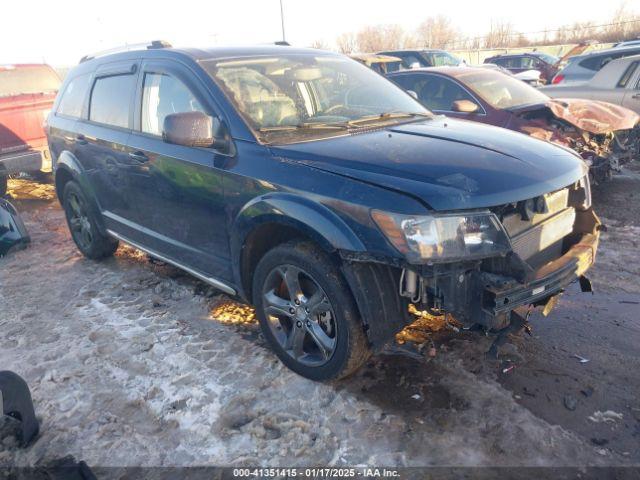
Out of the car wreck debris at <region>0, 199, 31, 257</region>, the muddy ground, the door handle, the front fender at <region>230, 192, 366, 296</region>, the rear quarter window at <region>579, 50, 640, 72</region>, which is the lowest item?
the muddy ground

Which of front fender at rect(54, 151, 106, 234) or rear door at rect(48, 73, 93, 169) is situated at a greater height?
rear door at rect(48, 73, 93, 169)

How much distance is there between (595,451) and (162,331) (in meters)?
2.83

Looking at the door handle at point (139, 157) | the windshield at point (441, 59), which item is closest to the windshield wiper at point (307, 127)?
the door handle at point (139, 157)

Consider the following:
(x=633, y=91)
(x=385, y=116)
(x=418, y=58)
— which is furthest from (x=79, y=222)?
(x=418, y=58)

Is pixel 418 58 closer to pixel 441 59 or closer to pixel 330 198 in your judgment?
pixel 441 59

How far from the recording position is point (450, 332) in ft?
11.6

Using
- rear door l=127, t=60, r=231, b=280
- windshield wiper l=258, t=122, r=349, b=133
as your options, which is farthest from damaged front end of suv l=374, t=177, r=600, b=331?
rear door l=127, t=60, r=231, b=280

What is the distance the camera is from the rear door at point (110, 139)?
4.06m

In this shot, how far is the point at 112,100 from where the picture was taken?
433cm

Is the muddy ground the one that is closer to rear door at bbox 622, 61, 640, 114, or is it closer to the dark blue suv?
the dark blue suv

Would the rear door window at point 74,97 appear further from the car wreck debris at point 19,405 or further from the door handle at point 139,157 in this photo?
the car wreck debris at point 19,405

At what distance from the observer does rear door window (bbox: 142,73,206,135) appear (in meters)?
3.45

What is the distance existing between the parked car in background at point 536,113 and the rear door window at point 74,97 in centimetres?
411

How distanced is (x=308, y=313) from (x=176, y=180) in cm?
135
